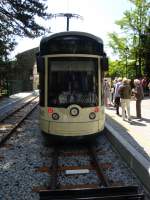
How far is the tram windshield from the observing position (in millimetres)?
11430

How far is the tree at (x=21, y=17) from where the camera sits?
2578cm

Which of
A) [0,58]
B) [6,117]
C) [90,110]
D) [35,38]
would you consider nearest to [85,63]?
[90,110]

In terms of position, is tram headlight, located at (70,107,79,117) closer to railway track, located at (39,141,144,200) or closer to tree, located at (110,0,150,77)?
railway track, located at (39,141,144,200)

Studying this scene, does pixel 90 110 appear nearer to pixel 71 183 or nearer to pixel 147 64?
pixel 71 183

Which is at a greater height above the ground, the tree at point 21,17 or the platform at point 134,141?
the tree at point 21,17

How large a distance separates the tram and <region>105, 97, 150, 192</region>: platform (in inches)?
41.9

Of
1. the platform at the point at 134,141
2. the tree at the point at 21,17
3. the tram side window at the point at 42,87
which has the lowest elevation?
the platform at the point at 134,141

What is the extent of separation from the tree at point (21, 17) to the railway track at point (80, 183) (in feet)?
50.7

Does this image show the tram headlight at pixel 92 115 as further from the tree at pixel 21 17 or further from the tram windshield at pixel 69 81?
the tree at pixel 21 17

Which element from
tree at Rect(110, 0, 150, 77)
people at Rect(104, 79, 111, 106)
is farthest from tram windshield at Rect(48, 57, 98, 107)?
tree at Rect(110, 0, 150, 77)

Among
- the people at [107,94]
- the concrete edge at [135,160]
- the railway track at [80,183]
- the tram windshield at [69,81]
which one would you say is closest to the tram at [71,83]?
the tram windshield at [69,81]

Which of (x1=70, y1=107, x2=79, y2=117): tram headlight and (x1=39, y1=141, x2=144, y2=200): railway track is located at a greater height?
→ (x1=70, y1=107, x2=79, y2=117): tram headlight

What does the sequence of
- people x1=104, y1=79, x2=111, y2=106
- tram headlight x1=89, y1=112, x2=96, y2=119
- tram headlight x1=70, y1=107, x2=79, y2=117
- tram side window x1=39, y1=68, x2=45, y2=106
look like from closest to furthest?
tram headlight x1=70, y1=107, x2=79, y2=117 → tram headlight x1=89, y1=112, x2=96, y2=119 → tram side window x1=39, y1=68, x2=45, y2=106 → people x1=104, y1=79, x2=111, y2=106

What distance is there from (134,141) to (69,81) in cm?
249
